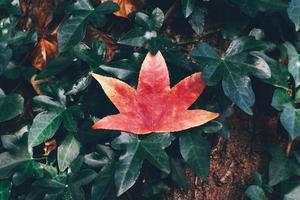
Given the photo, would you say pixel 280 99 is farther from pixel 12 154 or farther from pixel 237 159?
pixel 12 154

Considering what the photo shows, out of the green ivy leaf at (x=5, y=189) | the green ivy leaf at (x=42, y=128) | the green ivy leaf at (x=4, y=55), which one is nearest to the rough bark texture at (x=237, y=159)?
the green ivy leaf at (x=42, y=128)

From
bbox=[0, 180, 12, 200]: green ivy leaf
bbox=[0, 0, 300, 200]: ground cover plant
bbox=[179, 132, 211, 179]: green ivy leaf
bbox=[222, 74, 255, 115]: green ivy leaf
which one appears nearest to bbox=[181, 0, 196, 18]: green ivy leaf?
bbox=[0, 0, 300, 200]: ground cover plant

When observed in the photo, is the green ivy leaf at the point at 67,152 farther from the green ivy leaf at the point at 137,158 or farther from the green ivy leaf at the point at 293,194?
the green ivy leaf at the point at 293,194

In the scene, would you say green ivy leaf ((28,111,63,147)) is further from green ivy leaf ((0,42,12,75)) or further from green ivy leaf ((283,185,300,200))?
green ivy leaf ((283,185,300,200))

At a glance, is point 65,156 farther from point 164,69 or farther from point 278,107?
point 278,107

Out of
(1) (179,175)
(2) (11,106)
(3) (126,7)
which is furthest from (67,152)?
(3) (126,7)

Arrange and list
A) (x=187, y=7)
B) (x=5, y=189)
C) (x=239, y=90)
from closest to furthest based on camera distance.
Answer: (x=239, y=90) → (x=187, y=7) → (x=5, y=189)
